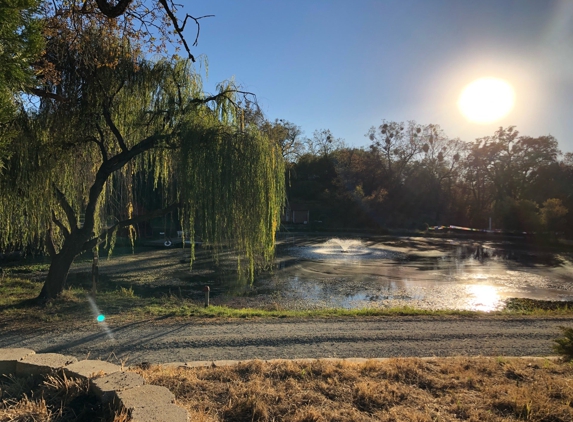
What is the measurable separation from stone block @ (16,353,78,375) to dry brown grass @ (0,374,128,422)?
8 centimetres

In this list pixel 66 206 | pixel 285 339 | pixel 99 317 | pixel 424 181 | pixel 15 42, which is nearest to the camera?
pixel 15 42

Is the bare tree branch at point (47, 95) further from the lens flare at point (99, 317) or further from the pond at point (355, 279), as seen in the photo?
the pond at point (355, 279)

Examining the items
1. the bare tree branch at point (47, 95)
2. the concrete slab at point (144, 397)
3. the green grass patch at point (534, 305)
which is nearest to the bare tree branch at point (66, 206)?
the bare tree branch at point (47, 95)

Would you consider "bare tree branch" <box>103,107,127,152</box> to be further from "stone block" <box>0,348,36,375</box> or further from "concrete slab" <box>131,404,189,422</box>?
"concrete slab" <box>131,404,189,422</box>

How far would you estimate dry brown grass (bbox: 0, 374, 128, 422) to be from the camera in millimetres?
3199

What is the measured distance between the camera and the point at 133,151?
8.64 meters

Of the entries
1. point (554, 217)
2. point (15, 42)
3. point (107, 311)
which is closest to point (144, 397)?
point (15, 42)

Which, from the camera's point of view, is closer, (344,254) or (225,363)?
(225,363)

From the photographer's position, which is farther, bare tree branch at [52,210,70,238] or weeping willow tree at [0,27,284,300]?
bare tree branch at [52,210,70,238]

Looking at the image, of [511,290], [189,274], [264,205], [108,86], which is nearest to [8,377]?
[264,205]

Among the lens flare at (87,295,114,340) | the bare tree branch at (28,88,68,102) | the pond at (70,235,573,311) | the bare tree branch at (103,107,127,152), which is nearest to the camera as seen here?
the lens flare at (87,295,114,340)

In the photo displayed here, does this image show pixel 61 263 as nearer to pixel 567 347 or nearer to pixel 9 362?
pixel 9 362

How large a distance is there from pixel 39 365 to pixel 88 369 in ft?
1.76

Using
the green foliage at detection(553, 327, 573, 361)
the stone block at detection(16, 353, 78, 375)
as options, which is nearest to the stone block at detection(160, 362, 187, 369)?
the stone block at detection(16, 353, 78, 375)
